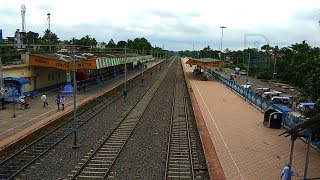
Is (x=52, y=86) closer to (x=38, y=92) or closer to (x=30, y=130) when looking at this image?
(x=38, y=92)

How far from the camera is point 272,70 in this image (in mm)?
79875

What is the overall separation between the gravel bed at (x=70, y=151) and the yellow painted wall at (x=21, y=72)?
335 inches

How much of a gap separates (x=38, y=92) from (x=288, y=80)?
1915 inches

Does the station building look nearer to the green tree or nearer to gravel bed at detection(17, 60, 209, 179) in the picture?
gravel bed at detection(17, 60, 209, 179)

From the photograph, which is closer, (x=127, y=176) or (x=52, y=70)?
(x=127, y=176)

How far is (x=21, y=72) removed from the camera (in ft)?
106

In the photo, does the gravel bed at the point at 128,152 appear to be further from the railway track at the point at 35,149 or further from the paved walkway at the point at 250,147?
the paved walkway at the point at 250,147

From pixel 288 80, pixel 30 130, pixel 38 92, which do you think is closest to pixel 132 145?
pixel 30 130

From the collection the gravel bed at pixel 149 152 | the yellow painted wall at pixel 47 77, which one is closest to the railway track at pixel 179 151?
the gravel bed at pixel 149 152

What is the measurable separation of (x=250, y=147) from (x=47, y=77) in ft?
88.5

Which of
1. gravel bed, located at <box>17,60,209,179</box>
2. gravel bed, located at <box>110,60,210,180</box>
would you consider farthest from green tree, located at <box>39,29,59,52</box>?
gravel bed, located at <box>110,60,210,180</box>

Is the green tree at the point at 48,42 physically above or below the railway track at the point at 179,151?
above

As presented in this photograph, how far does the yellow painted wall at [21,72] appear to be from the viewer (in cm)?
2946

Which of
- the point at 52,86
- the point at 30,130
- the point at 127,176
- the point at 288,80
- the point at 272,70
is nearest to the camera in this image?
the point at 127,176
